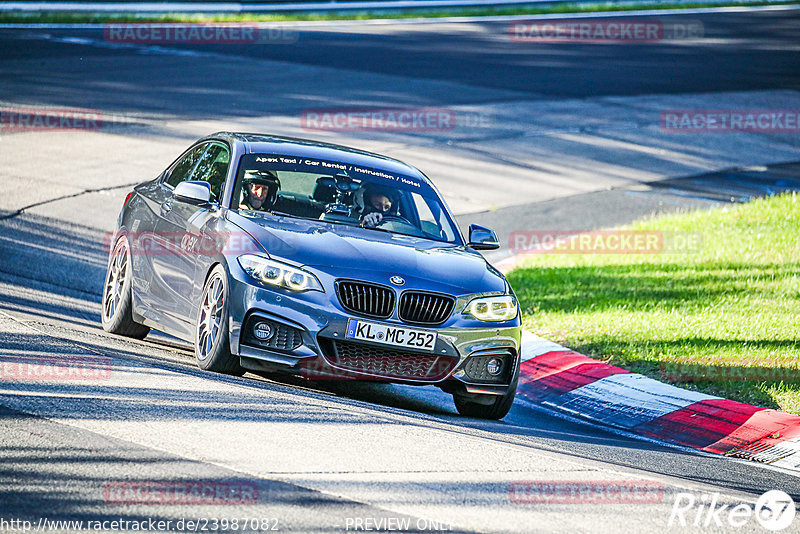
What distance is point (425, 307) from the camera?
306 inches

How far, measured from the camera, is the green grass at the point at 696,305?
31.3 feet

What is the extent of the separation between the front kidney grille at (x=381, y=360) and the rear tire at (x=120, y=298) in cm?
257

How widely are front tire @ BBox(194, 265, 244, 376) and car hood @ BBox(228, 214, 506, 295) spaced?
40 centimetres

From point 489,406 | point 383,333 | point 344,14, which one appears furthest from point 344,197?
point 344,14

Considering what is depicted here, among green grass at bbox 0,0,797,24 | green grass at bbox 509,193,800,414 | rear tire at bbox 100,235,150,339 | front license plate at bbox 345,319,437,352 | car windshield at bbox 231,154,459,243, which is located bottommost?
green grass at bbox 509,193,800,414

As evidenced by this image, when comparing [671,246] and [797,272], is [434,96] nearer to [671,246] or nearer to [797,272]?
[671,246]

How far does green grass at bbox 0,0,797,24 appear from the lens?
35.0 meters

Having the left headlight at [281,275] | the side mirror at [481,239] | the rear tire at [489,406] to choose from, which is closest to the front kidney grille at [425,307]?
the left headlight at [281,275]

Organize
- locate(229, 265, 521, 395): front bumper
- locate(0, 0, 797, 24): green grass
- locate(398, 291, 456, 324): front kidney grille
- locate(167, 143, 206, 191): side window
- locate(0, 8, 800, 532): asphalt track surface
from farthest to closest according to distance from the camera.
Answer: locate(0, 0, 797, 24): green grass, locate(167, 143, 206, 191): side window, locate(398, 291, 456, 324): front kidney grille, locate(229, 265, 521, 395): front bumper, locate(0, 8, 800, 532): asphalt track surface

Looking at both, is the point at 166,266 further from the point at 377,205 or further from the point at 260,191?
the point at 377,205

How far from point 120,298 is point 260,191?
5.52 ft

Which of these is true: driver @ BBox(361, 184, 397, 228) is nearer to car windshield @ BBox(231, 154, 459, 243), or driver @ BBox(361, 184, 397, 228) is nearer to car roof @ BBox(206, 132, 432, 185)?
car windshield @ BBox(231, 154, 459, 243)

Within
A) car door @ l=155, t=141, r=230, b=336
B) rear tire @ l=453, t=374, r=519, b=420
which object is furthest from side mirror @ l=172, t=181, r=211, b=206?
rear tire @ l=453, t=374, r=519, b=420

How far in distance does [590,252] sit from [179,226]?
6.95 metres
